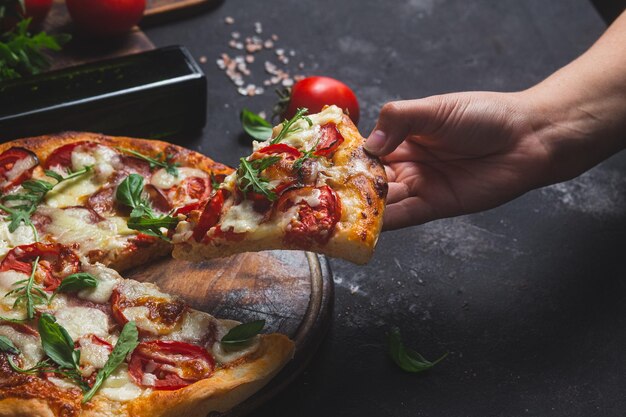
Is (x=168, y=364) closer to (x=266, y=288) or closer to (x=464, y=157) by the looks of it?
(x=266, y=288)

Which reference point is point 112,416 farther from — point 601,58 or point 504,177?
point 601,58

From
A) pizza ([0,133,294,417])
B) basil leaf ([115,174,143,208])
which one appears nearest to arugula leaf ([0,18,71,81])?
pizza ([0,133,294,417])

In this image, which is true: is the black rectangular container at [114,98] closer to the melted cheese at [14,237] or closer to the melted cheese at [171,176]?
the melted cheese at [171,176]

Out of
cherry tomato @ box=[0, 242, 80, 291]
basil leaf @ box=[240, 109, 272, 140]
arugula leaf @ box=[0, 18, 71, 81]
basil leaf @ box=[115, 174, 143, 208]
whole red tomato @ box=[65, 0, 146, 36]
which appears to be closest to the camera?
cherry tomato @ box=[0, 242, 80, 291]

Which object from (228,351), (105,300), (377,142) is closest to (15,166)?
(105,300)

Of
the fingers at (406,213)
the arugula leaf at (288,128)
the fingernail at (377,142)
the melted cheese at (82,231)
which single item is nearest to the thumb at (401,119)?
the fingernail at (377,142)

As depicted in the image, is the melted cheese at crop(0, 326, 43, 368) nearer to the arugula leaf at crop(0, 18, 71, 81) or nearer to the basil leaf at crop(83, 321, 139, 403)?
the basil leaf at crop(83, 321, 139, 403)

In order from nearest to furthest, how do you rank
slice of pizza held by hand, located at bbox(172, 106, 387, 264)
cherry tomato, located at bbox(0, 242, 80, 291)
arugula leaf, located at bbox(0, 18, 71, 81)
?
slice of pizza held by hand, located at bbox(172, 106, 387, 264)
cherry tomato, located at bbox(0, 242, 80, 291)
arugula leaf, located at bbox(0, 18, 71, 81)
